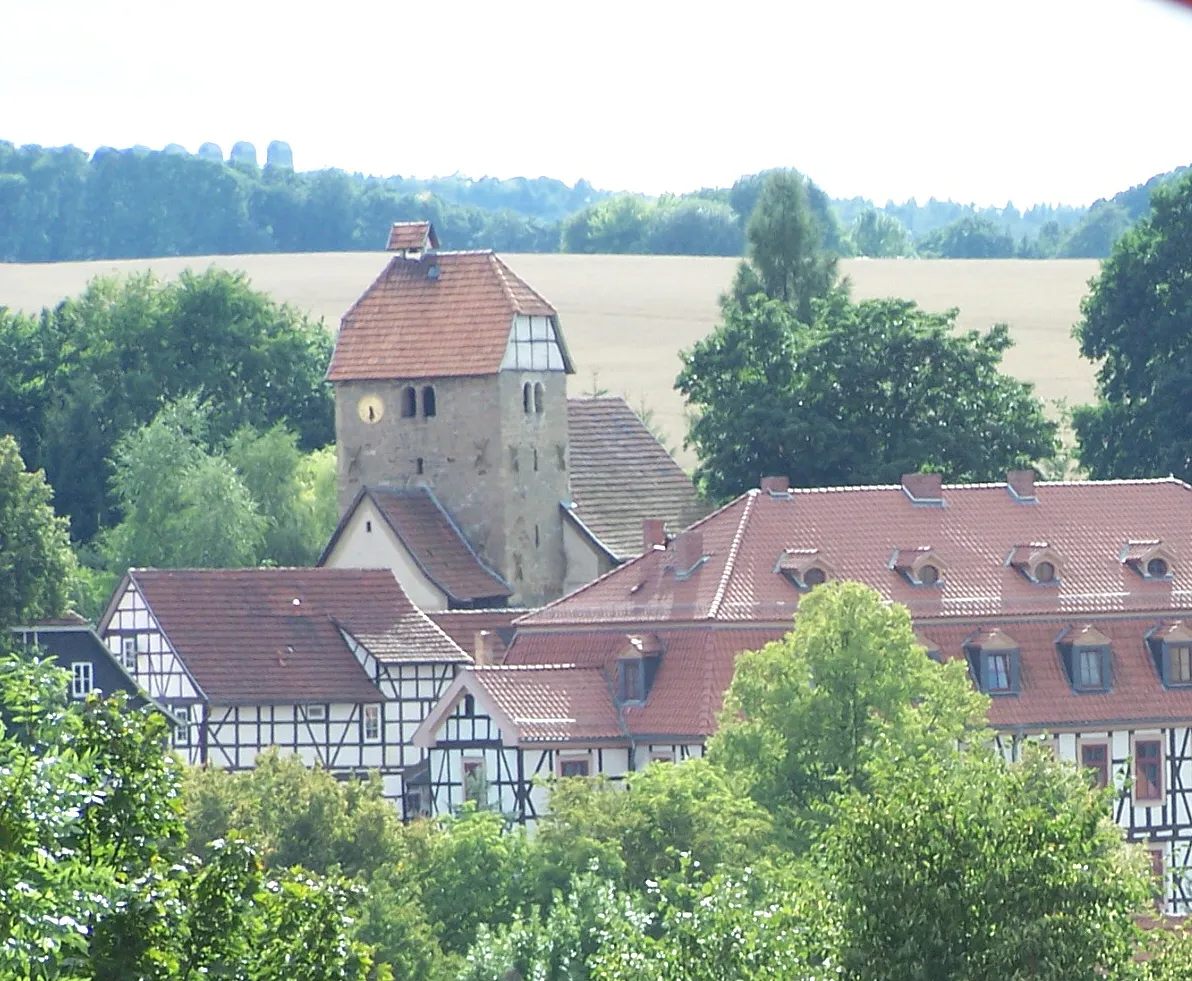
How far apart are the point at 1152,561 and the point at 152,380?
38.9 m

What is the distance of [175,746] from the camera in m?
73.8

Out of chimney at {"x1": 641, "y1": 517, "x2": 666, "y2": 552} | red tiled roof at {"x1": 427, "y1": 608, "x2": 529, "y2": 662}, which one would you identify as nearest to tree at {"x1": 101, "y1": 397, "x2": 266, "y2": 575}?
red tiled roof at {"x1": 427, "y1": 608, "x2": 529, "y2": 662}

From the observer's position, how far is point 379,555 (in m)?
85.1

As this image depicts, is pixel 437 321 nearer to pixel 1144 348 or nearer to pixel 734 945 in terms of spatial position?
pixel 1144 348

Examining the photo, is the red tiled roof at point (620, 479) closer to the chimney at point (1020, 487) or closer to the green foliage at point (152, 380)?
the chimney at point (1020, 487)

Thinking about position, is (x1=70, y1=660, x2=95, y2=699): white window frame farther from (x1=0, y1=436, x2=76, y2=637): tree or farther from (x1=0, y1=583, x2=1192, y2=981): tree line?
(x1=0, y1=583, x2=1192, y2=981): tree line

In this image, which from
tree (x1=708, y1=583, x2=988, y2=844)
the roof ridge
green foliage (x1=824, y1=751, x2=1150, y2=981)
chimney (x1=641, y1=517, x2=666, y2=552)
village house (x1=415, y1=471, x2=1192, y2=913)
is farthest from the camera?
chimney (x1=641, y1=517, x2=666, y2=552)

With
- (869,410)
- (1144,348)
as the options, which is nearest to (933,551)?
(869,410)

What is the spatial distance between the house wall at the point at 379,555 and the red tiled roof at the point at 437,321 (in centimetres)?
352

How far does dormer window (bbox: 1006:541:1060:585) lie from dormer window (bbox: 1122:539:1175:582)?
1.42 meters

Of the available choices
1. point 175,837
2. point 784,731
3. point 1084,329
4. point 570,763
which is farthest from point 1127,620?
point 175,837

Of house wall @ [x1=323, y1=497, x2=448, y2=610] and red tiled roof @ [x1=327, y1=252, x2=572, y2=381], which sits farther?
red tiled roof @ [x1=327, y1=252, x2=572, y2=381]

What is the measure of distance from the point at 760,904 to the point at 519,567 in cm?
4170

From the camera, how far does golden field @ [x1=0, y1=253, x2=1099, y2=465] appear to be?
137125mm
